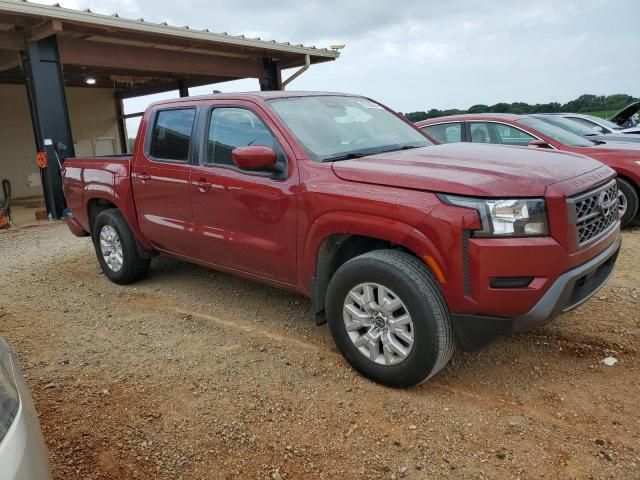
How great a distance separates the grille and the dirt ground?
87 cm

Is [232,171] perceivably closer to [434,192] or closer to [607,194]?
[434,192]

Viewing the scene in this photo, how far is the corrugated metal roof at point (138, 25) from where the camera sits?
27.6 ft

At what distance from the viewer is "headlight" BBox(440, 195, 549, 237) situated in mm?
2676

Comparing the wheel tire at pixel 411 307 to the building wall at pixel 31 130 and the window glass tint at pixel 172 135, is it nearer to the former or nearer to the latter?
the window glass tint at pixel 172 135

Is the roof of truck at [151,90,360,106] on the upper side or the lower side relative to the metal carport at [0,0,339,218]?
lower

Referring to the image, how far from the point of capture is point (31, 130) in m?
17.1

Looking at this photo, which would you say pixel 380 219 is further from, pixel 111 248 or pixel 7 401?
pixel 111 248

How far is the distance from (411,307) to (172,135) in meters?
2.79

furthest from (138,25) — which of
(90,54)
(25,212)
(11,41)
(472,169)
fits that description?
(472,169)

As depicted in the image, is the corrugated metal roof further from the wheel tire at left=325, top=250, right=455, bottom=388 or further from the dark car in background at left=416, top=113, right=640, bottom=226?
the wheel tire at left=325, top=250, right=455, bottom=388

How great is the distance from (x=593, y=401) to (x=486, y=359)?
70cm

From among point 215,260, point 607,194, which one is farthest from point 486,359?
point 215,260

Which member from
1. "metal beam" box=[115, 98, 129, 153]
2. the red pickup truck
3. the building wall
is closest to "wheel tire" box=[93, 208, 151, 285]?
the red pickup truck

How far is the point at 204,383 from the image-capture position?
329cm
